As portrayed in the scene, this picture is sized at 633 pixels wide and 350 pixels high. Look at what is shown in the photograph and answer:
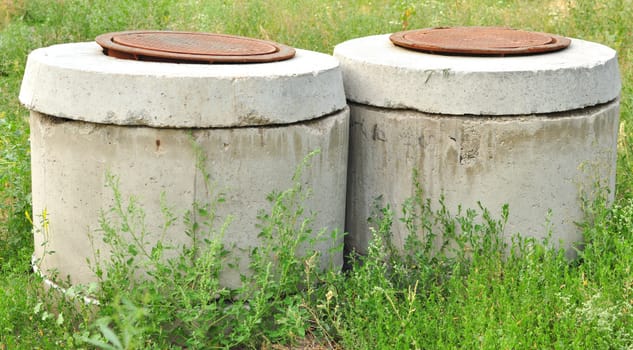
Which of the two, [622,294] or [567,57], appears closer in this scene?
[622,294]

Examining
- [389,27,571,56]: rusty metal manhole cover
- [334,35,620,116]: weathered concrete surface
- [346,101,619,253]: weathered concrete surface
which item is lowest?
[346,101,619,253]: weathered concrete surface

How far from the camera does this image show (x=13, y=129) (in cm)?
491

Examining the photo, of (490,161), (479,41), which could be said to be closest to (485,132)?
(490,161)

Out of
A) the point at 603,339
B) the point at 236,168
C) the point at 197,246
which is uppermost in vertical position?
the point at 236,168

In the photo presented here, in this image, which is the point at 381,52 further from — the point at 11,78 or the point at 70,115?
the point at 11,78

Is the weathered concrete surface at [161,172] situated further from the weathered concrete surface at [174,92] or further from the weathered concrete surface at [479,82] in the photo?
the weathered concrete surface at [479,82]

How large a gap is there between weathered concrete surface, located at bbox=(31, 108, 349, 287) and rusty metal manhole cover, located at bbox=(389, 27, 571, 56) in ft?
2.45

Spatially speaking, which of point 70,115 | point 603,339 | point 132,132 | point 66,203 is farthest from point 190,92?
point 603,339

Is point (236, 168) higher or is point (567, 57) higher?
point (567, 57)

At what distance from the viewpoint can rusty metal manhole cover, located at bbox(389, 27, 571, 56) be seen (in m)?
4.00

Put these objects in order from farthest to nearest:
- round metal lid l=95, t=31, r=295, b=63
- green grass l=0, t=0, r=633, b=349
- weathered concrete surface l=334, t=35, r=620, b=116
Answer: weathered concrete surface l=334, t=35, r=620, b=116
round metal lid l=95, t=31, r=295, b=63
green grass l=0, t=0, r=633, b=349

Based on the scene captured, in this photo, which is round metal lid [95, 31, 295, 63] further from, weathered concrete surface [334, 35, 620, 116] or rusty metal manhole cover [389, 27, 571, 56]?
rusty metal manhole cover [389, 27, 571, 56]

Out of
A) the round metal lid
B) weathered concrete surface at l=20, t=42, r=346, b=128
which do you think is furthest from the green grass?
the round metal lid

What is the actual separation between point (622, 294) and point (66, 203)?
231 centimetres
